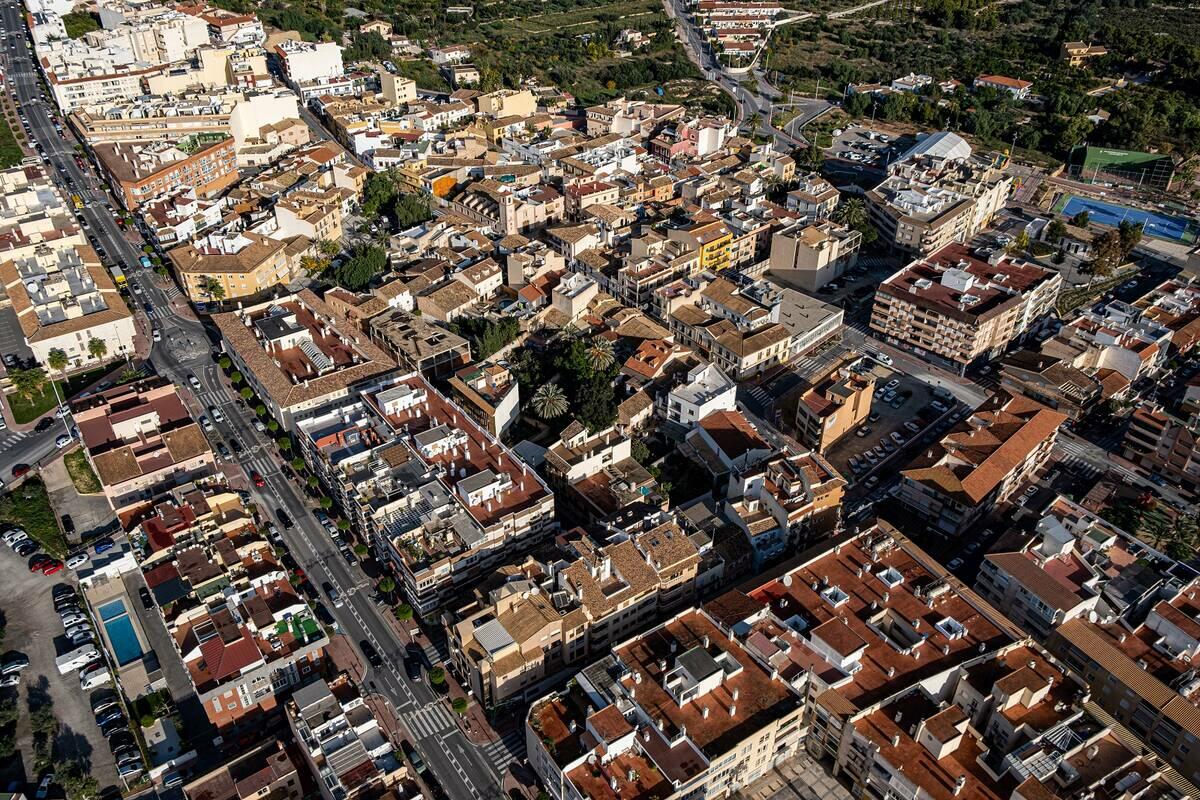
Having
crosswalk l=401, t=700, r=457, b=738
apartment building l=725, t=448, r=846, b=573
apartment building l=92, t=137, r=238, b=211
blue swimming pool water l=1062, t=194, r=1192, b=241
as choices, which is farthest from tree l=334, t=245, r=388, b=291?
blue swimming pool water l=1062, t=194, r=1192, b=241

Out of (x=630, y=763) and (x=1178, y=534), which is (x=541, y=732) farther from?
(x=1178, y=534)

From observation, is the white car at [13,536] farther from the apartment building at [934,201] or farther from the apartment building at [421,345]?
the apartment building at [934,201]

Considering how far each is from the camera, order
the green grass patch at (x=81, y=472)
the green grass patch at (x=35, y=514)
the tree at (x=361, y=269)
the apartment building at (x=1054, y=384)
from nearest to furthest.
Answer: the green grass patch at (x=35, y=514) → the green grass patch at (x=81, y=472) → the apartment building at (x=1054, y=384) → the tree at (x=361, y=269)

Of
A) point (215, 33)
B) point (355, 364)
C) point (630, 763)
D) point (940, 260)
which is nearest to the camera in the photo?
point (630, 763)

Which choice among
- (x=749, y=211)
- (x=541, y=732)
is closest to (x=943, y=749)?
(x=541, y=732)

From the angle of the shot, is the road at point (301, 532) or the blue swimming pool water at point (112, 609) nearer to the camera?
the road at point (301, 532)

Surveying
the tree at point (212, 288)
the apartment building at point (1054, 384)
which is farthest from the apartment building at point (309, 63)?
the apartment building at point (1054, 384)

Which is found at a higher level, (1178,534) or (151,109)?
(151,109)

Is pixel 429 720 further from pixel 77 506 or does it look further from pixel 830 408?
pixel 830 408
